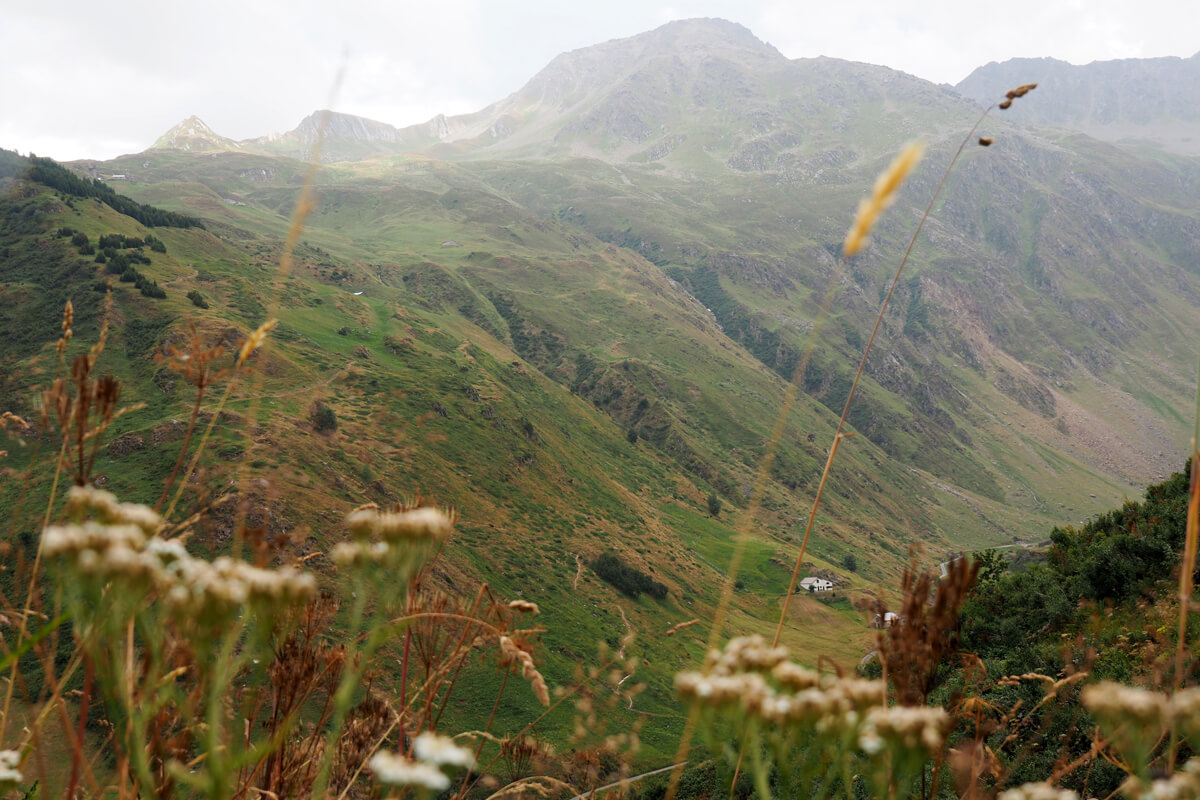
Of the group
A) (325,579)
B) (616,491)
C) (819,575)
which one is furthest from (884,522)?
(325,579)

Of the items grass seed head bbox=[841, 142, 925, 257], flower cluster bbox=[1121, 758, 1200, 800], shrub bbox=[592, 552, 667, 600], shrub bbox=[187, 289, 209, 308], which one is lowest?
shrub bbox=[592, 552, 667, 600]

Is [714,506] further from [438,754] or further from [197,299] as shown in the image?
[438,754]

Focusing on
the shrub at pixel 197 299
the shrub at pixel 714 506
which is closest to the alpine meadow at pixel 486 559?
the shrub at pixel 714 506

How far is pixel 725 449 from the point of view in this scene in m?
141

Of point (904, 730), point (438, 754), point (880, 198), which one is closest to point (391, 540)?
point (438, 754)

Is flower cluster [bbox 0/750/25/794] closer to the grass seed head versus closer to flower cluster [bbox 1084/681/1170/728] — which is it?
the grass seed head

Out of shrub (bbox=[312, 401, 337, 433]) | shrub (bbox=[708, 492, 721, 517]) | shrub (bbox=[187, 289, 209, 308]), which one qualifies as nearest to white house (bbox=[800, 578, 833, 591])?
shrub (bbox=[708, 492, 721, 517])

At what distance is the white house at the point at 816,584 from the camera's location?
283 ft

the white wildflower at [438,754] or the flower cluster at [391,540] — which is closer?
the white wildflower at [438,754]

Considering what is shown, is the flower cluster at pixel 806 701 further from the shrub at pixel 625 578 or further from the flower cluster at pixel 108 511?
the shrub at pixel 625 578

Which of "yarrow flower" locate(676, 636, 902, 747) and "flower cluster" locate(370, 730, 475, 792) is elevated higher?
"flower cluster" locate(370, 730, 475, 792)

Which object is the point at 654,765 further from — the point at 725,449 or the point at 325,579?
the point at 725,449

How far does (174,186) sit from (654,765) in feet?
712

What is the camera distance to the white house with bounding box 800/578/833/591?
86312 mm
